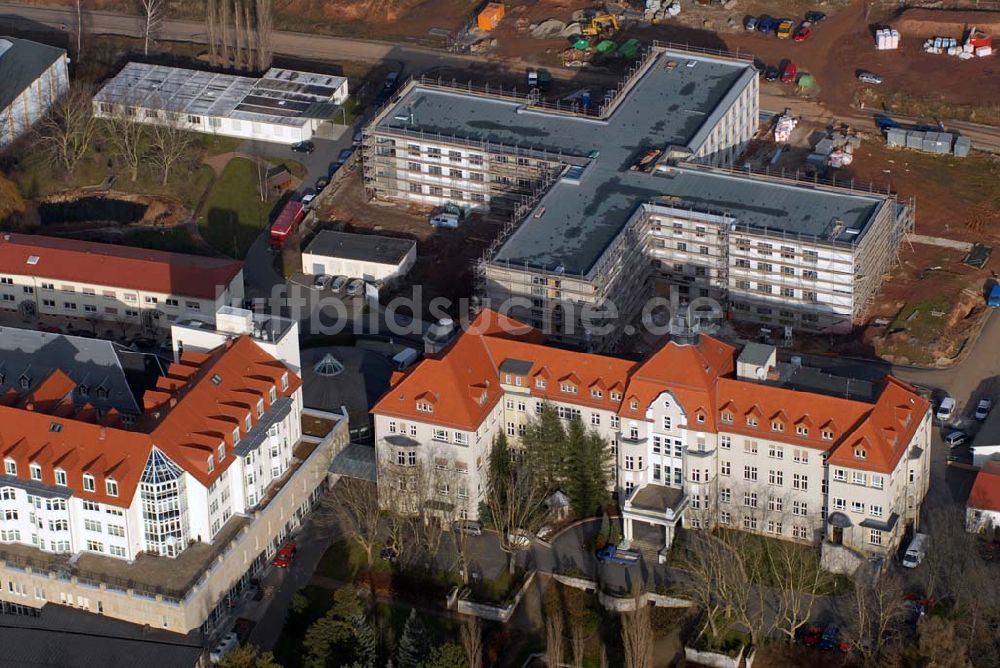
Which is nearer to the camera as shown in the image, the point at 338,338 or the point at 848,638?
the point at 848,638

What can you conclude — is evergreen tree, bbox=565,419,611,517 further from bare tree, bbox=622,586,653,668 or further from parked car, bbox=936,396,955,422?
parked car, bbox=936,396,955,422

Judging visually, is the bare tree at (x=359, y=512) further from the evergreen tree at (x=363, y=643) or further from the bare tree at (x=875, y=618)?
the bare tree at (x=875, y=618)

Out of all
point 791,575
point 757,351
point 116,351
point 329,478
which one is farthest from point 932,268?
point 116,351

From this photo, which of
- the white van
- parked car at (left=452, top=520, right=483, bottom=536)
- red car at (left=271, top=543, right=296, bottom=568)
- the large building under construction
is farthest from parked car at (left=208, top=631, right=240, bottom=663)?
the white van

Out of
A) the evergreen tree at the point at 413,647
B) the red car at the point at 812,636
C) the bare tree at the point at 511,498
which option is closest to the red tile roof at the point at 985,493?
the red car at the point at 812,636

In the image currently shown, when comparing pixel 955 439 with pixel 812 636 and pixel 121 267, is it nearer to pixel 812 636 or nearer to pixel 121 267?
pixel 812 636

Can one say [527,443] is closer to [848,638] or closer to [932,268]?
[848,638]

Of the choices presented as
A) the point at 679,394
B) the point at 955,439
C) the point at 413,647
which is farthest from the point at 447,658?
the point at 955,439
